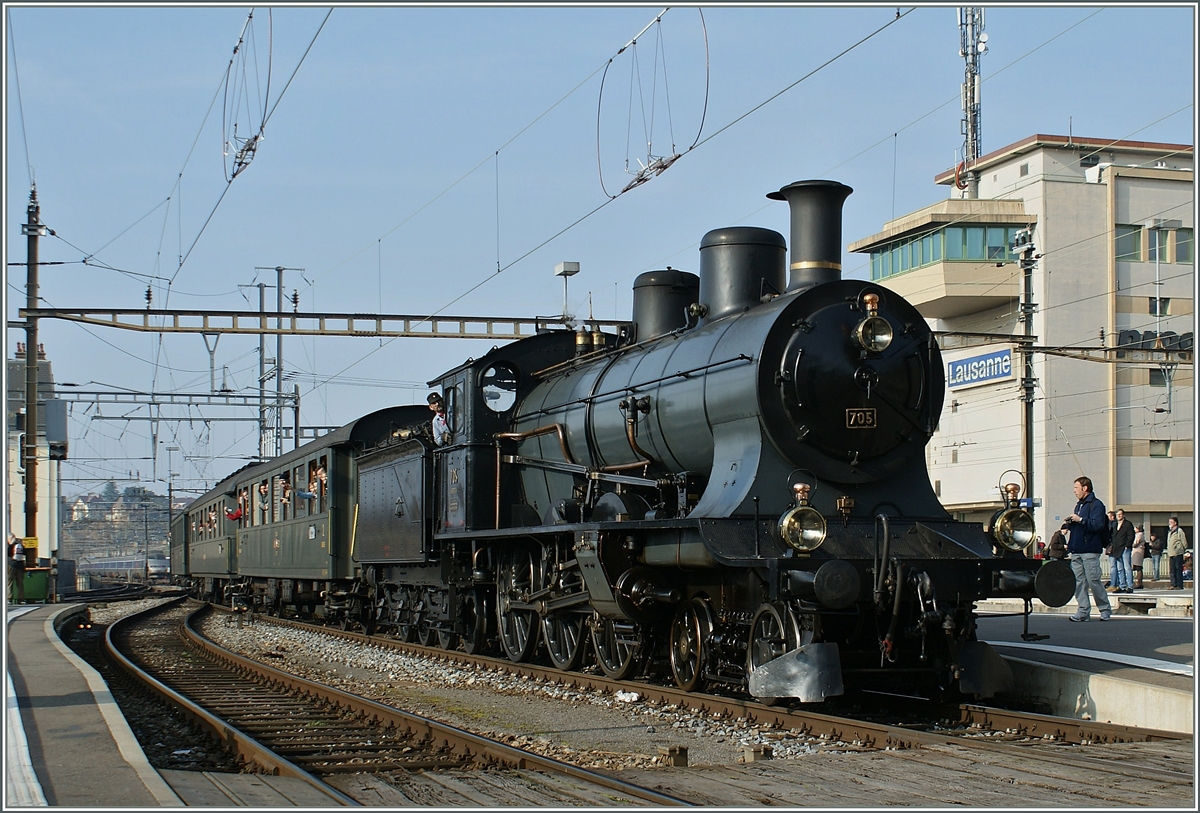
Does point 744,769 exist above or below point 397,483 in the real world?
below

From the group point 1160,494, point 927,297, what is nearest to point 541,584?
point 927,297

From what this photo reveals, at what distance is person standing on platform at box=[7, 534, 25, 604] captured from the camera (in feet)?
80.3

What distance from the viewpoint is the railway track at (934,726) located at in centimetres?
738

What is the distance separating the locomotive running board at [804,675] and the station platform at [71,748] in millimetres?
4092

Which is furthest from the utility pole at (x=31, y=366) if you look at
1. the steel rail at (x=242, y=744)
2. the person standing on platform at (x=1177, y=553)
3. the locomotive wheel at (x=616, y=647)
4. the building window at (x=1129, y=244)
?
the building window at (x=1129, y=244)

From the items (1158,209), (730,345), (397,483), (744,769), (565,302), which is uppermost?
(1158,209)

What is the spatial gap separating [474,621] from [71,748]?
24.5 feet

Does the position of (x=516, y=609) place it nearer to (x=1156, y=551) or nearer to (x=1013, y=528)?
(x=1013, y=528)

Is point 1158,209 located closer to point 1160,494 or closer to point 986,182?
point 986,182

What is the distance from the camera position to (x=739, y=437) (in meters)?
9.47

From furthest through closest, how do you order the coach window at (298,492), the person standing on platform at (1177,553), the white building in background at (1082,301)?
1. the white building in background at (1082,301)
2. the person standing on platform at (1177,553)
3. the coach window at (298,492)

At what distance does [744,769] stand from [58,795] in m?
3.48

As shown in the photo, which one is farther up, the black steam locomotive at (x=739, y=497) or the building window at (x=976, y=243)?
the building window at (x=976, y=243)

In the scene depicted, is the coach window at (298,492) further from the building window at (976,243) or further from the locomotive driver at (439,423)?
the building window at (976,243)
